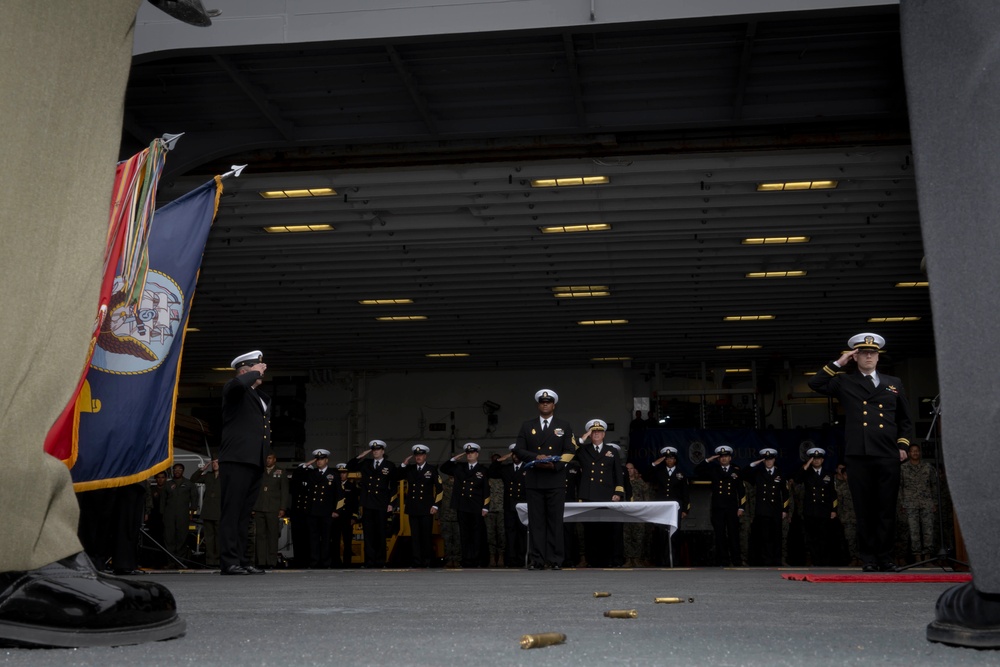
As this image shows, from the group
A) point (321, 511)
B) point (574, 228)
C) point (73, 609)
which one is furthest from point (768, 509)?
point (73, 609)

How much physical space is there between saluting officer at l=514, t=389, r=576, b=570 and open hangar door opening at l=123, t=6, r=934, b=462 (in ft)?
11.0

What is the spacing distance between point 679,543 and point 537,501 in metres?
8.20

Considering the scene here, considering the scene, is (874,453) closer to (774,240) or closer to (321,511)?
(774,240)

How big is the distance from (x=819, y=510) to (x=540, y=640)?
15.9 metres

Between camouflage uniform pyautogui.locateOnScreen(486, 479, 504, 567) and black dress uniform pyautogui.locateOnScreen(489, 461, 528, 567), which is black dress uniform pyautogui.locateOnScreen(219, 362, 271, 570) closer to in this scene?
black dress uniform pyautogui.locateOnScreen(489, 461, 528, 567)

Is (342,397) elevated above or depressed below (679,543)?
above

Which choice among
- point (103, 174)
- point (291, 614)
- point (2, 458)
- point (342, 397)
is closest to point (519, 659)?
point (2, 458)

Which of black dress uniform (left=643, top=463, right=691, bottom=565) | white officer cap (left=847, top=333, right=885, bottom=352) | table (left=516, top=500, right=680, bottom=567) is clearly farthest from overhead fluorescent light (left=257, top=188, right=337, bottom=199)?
white officer cap (left=847, top=333, right=885, bottom=352)

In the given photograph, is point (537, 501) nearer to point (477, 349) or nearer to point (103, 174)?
point (103, 174)

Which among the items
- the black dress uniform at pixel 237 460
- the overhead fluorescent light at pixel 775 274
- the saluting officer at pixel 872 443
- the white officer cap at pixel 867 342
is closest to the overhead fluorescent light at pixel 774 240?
the overhead fluorescent light at pixel 775 274

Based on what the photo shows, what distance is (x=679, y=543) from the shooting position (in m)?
18.2

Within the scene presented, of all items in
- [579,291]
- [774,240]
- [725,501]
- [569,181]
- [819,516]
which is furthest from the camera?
[579,291]

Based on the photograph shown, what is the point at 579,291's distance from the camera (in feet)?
61.7

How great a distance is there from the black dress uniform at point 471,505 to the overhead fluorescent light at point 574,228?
15.3 ft
